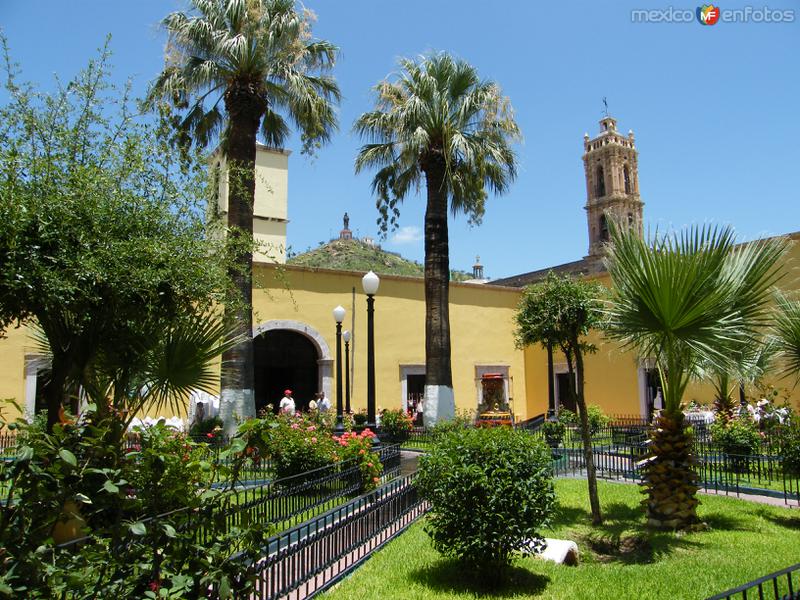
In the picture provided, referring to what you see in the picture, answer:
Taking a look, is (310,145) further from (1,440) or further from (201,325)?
(1,440)

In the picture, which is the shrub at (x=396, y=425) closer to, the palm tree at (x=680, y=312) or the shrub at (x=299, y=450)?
the shrub at (x=299, y=450)

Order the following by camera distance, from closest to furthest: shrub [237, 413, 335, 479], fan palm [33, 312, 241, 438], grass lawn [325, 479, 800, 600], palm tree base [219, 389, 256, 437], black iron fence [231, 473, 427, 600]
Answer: black iron fence [231, 473, 427, 600], grass lawn [325, 479, 800, 600], fan palm [33, 312, 241, 438], shrub [237, 413, 335, 479], palm tree base [219, 389, 256, 437]

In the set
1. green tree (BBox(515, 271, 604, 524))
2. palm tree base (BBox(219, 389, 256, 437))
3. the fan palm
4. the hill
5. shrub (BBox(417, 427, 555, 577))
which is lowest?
shrub (BBox(417, 427, 555, 577))

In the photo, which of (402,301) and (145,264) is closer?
(145,264)

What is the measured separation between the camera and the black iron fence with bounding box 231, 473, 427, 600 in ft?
16.8

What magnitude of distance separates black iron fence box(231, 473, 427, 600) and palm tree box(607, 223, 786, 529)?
10.7 ft

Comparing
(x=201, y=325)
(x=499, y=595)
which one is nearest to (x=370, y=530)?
(x=499, y=595)

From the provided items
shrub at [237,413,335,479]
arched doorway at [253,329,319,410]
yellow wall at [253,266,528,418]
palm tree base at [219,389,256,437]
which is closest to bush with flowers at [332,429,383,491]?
shrub at [237,413,335,479]

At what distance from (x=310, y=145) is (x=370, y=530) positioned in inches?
377

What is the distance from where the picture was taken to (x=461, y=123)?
53.3 feet

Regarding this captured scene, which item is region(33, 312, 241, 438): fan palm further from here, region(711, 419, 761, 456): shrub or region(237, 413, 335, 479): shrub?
region(711, 419, 761, 456): shrub

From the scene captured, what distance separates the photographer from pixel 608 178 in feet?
235

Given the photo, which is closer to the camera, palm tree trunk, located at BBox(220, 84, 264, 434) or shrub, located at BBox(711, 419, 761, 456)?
shrub, located at BBox(711, 419, 761, 456)

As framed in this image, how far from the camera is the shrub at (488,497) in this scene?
5.70 m
